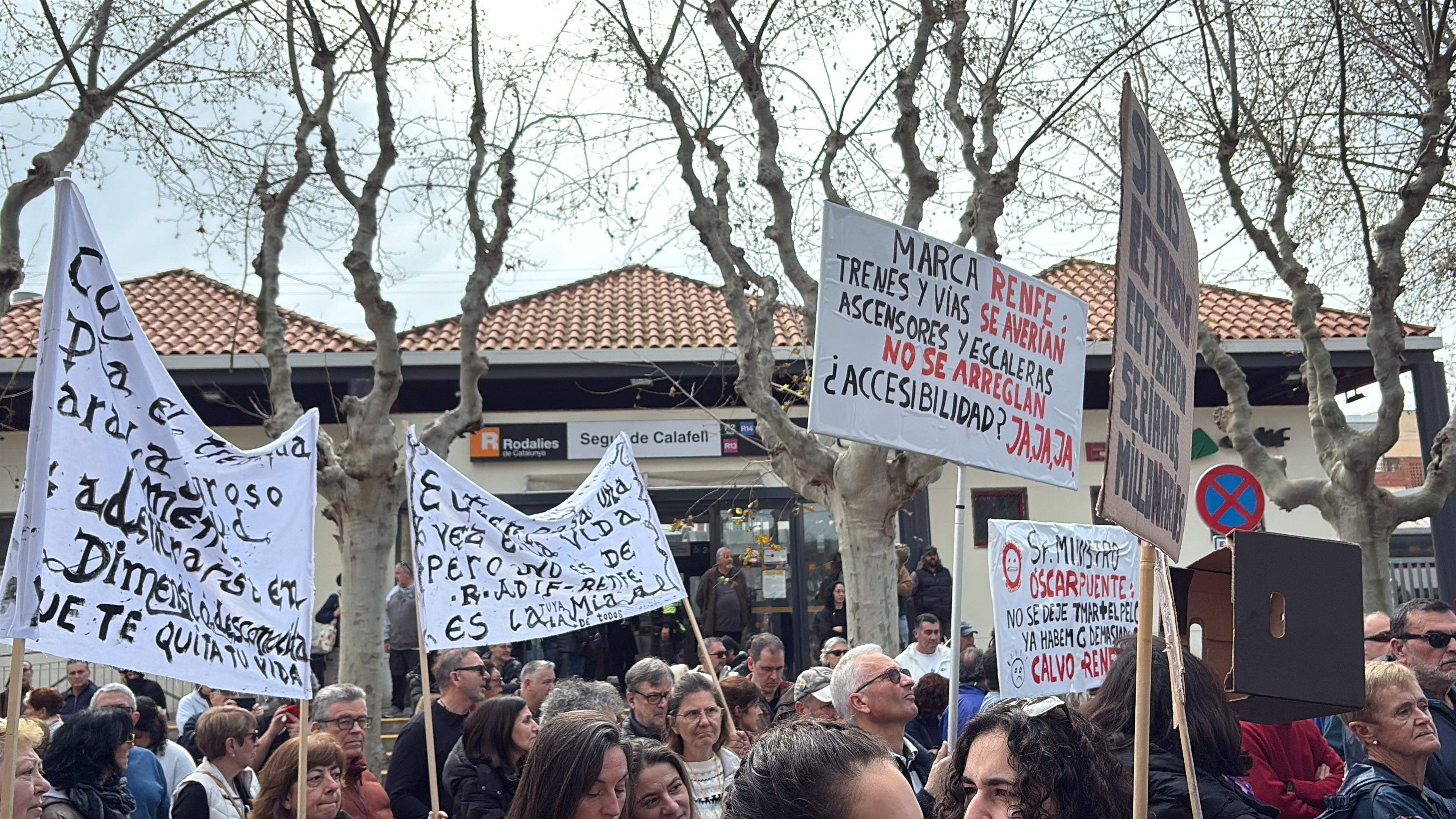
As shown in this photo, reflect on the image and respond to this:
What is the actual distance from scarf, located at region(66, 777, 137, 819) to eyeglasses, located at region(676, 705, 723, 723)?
92.8 inches

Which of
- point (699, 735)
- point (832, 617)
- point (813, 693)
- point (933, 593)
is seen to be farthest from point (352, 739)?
point (832, 617)

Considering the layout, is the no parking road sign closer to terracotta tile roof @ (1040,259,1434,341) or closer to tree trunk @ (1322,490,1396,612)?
tree trunk @ (1322,490,1396,612)

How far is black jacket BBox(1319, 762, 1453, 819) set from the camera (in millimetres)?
4094

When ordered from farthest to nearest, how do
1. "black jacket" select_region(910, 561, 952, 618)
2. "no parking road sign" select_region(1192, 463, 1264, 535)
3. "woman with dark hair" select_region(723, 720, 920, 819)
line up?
1. "black jacket" select_region(910, 561, 952, 618)
2. "no parking road sign" select_region(1192, 463, 1264, 535)
3. "woman with dark hair" select_region(723, 720, 920, 819)

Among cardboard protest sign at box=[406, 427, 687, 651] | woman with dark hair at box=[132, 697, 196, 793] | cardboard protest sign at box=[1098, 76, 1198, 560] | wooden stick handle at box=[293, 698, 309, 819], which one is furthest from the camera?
woman with dark hair at box=[132, 697, 196, 793]

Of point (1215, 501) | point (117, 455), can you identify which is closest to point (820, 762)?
point (117, 455)

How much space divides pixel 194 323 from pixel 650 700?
616 inches

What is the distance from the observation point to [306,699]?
16.5 feet

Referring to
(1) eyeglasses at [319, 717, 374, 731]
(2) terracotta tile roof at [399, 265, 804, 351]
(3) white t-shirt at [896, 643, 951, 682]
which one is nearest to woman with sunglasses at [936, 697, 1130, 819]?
(1) eyeglasses at [319, 717, 374, 731]

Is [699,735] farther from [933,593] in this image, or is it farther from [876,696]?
[933,593]

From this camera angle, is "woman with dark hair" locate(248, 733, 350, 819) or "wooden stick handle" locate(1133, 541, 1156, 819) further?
"woman with dark hair" locate(248, 733, 350, 819)

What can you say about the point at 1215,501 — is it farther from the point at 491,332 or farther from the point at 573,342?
the point at 491,332

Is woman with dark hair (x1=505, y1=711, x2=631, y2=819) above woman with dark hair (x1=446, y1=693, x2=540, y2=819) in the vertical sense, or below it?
above

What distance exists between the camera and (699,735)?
5496 mm
